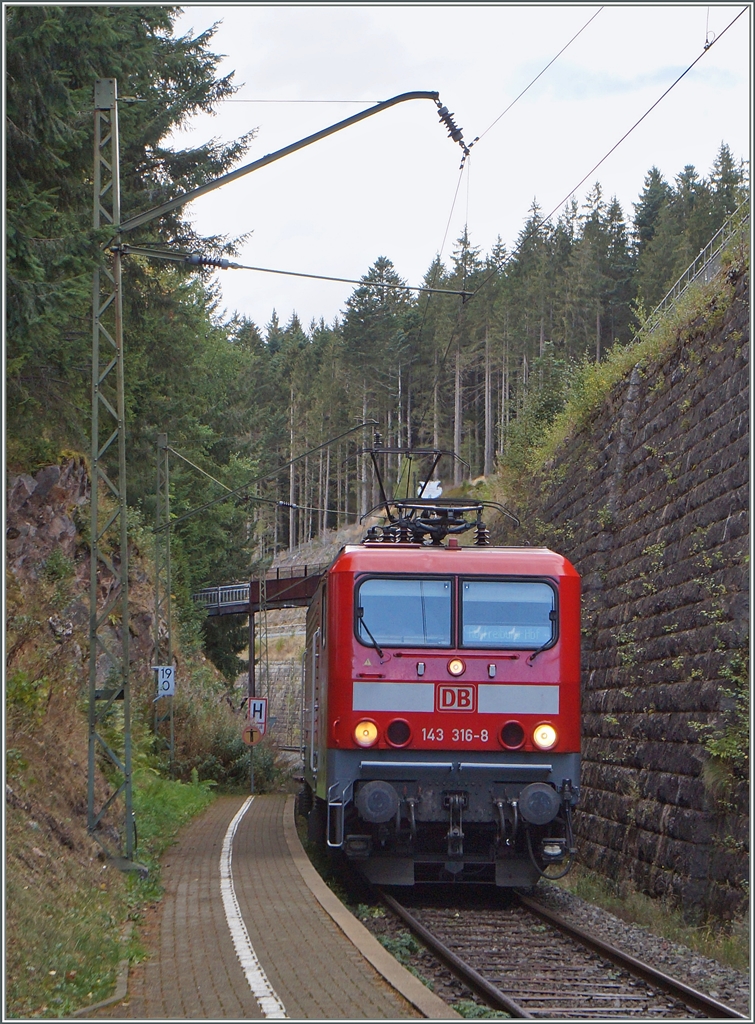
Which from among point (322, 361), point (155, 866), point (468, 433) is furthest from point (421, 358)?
point (155, 866)

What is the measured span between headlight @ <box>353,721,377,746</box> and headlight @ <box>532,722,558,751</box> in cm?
155

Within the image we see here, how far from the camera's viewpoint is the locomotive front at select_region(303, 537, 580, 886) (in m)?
10.5

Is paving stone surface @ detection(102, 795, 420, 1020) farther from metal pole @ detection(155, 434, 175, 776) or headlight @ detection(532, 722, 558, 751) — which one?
metal pole @ detection(155, 434, 175, 776)

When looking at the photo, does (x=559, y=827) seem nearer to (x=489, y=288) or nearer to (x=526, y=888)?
(x=526, y=888)

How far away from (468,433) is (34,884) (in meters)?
75.1

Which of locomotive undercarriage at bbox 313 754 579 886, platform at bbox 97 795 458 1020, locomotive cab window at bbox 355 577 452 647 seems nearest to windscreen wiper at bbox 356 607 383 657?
locomotive cab window at bbox 355 577 452 647

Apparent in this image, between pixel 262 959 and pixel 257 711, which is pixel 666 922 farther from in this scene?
pixel 257 711

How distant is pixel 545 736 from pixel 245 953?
12.7 ft

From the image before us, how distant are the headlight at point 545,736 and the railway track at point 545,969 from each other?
61.2 inches

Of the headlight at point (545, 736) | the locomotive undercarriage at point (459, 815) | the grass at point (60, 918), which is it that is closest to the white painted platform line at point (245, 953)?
the grass at point (60, 918)

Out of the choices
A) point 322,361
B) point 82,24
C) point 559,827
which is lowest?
point 559,827

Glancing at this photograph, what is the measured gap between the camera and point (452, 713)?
1071 centimetres

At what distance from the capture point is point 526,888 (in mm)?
12227

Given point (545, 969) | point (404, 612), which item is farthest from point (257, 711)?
point (545, 969)
